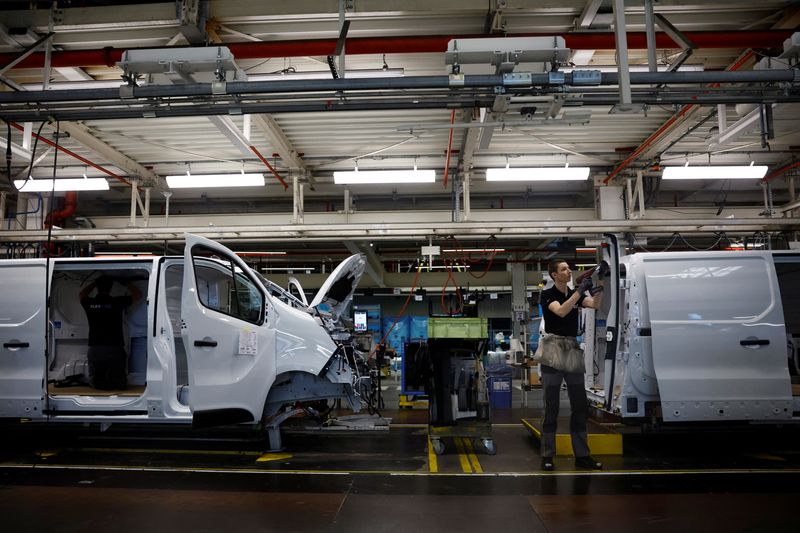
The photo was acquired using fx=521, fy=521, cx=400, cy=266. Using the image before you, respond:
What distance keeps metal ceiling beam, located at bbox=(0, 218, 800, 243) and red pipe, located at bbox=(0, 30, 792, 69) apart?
3.61 meters

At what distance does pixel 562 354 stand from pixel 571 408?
54 centimetres

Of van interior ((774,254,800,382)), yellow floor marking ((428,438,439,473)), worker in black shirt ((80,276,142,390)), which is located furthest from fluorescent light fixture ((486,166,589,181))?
worker in black shirt ((80,276,142,390))

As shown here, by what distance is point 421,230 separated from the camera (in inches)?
349

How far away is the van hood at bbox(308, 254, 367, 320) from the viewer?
6.25 meters

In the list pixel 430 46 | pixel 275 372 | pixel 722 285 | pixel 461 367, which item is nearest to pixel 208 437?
pixel 275 372

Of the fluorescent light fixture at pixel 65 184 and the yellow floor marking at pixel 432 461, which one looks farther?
the fluorescent light fixture at pixel 65 184

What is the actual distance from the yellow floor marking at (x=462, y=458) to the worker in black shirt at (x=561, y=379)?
0.73 meters

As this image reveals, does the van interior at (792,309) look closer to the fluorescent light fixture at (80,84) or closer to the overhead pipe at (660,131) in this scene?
the overhead pipe at (660,131)

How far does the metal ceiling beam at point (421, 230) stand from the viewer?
8.64 meters

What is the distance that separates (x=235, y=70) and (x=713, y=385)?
5446mm

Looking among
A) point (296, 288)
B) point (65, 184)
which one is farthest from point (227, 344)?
point (65, 184)

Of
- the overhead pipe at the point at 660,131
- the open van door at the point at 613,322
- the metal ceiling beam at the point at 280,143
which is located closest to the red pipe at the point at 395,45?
the overhead pipe at the point at 660,131

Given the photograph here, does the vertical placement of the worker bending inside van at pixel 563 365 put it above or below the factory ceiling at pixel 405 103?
below

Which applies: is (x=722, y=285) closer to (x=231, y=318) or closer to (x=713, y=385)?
(x=713, y=385)
